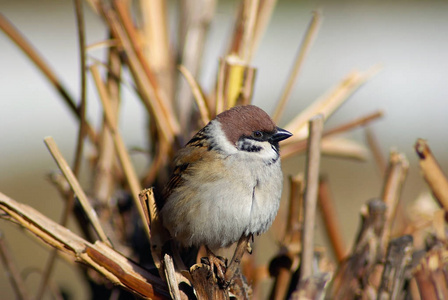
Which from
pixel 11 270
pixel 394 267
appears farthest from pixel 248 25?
pixel 11 270

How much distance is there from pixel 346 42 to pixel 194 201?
690 cm

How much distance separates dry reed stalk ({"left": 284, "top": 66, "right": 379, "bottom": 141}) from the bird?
295 mm

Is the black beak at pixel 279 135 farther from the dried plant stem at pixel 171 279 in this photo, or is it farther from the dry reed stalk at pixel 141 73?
the dried plant stem at pixel 171 279

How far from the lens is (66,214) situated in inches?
80.7

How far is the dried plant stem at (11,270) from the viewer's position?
6.53ft

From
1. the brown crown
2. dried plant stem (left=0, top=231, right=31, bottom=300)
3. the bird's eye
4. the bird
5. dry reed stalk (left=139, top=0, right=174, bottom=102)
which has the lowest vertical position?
dried plant stem (left=0, top=231, right=31, bottom=300)

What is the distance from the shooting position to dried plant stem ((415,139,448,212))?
212 cm

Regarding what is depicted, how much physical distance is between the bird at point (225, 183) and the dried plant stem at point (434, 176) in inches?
20.6

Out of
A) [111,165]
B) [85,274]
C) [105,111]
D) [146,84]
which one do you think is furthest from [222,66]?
[85,274]

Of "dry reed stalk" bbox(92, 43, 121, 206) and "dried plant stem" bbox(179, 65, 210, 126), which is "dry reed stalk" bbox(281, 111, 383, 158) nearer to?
"dried plant stem" bbox(179, 65, 210, 126)

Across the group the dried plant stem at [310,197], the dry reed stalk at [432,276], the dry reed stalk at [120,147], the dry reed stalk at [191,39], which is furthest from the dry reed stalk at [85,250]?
the dry reed stalk at [191,39]

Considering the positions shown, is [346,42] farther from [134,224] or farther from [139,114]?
[134,224]

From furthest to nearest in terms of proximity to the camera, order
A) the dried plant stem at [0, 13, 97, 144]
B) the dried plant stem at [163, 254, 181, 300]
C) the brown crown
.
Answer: the dried plant stem at [0, 13, 97, 144]
the brown crown
the dried plant stem at [163, 254, 181, 300]

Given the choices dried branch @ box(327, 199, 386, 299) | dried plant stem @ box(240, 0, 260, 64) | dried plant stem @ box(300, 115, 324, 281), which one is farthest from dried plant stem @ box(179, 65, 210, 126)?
dried branch @ box(327, 199, 386, 299)
